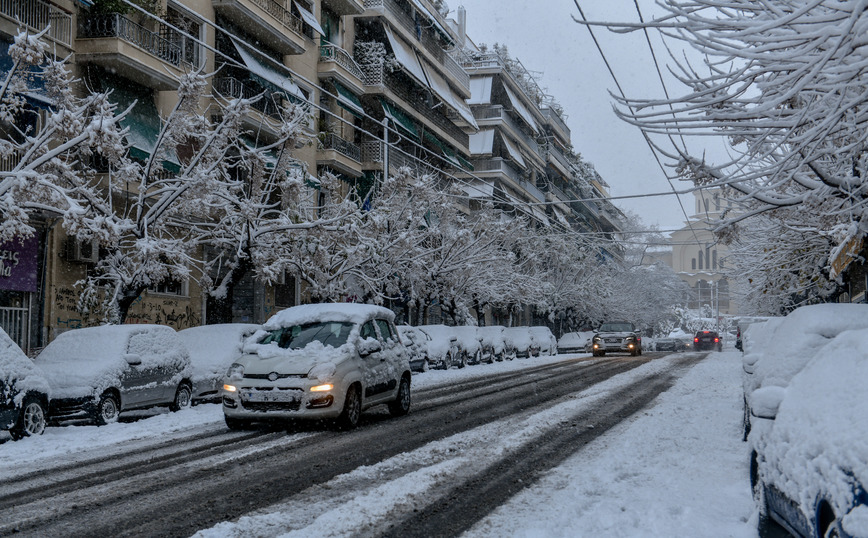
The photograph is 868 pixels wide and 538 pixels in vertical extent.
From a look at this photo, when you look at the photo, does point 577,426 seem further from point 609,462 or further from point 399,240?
point 399,240

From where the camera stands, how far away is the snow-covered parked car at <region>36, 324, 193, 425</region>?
42.3 feet

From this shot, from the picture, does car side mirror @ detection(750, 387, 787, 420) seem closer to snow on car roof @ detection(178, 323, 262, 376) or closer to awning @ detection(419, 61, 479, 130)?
snow on car roof @ detection(178, 323, 262, 376)

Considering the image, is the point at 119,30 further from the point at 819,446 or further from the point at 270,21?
the point at 819,446

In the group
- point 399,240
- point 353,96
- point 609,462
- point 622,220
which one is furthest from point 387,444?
point 622,220

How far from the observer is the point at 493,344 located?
36.1 m

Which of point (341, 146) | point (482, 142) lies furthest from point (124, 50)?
point (482, 142)

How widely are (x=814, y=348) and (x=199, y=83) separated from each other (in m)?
15.0

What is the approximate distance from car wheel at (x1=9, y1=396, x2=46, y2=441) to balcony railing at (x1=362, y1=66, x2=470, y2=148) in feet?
98.9

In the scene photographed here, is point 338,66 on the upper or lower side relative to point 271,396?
upper

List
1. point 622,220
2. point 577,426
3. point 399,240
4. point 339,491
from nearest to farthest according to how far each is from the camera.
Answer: point 339,491 < point 577,426 < point 399,240 < point 622,220

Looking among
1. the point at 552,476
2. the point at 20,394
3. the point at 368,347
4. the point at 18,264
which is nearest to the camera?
the point at 552,476

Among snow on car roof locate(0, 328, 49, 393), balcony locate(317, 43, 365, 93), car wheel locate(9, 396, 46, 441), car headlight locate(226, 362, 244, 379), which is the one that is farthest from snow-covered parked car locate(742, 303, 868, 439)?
balcony locate(317, 43, 365, 93)

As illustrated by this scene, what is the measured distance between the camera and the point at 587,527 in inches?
241

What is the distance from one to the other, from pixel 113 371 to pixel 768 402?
11054mm
